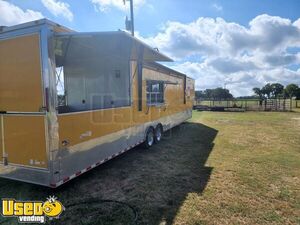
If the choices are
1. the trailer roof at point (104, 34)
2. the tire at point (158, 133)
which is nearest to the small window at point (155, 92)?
the tire at point (158, 133)

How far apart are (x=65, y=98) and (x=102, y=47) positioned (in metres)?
1.95

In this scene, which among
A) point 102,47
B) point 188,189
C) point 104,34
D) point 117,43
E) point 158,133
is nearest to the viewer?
point 104,34

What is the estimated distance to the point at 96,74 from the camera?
Answer: 19.8ft

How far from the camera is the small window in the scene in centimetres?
692

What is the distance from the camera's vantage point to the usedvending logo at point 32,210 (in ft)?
10.3

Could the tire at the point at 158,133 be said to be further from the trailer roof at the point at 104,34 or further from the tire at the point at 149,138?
the trailer roof at the point at 104,34

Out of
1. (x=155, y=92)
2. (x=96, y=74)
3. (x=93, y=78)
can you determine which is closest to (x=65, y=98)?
(x=93, y=78)

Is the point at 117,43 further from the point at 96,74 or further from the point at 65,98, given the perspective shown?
the point at 65,98

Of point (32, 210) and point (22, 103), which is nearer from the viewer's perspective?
point (32, 210)

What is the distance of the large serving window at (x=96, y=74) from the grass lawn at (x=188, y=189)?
185 cm

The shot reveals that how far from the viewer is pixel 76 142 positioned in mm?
3781

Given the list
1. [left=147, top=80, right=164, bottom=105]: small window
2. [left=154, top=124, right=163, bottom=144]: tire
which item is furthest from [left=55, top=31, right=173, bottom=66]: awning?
[left=154, top=124, right=163, bottom=144]: tire

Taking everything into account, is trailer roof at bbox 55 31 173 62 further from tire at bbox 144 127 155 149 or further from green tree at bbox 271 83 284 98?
green tree at bbox 271 83 284 98

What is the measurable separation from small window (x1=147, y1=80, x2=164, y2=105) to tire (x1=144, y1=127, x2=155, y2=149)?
96 cm
